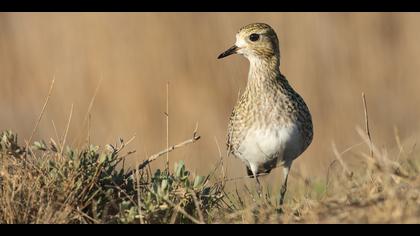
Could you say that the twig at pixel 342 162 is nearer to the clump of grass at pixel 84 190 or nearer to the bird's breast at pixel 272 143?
the clump of grass at pixel 84 190

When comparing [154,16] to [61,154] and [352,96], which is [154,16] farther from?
[61,154]

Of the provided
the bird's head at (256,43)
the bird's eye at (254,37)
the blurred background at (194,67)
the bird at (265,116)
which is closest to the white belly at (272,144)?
the bird at (265,116)

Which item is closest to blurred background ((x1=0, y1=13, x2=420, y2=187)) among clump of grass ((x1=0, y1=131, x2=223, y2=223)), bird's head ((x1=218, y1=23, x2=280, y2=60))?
bird's head ((x1=218, y1=23, x2=280, y2=60))

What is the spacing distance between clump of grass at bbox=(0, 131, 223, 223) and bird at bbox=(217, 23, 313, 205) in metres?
1.18

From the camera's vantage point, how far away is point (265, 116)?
263 inches

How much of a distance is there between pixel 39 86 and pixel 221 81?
2759mm

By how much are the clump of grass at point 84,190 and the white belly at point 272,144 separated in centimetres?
125

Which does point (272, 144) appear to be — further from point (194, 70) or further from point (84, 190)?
point (194, 70)

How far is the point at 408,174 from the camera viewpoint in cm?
472

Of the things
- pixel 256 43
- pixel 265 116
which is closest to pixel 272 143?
pixel 265 116

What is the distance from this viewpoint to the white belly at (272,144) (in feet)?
21.6

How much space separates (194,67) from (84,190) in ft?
23.8

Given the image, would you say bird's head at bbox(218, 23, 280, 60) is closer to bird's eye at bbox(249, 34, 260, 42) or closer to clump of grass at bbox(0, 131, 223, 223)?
bird's eye at bbox(249, 34, 260, 42)
